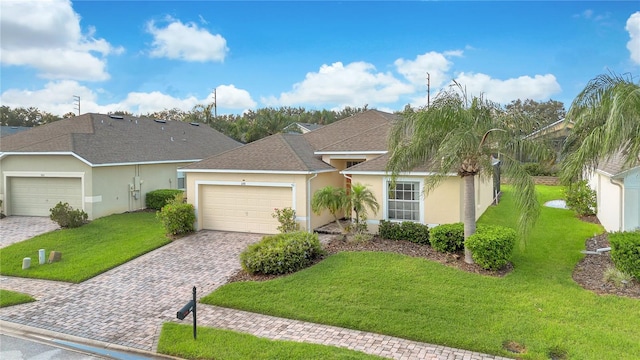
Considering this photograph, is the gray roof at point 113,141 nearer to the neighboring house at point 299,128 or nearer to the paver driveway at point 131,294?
the paver driveway at point 131,294

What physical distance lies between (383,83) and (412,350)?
30267mm

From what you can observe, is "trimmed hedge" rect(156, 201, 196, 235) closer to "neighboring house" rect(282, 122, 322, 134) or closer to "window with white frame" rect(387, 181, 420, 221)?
"window with white frame" rect(387, 181, 420, 221)

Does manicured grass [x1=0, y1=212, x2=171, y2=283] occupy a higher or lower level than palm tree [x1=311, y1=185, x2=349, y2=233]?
lower

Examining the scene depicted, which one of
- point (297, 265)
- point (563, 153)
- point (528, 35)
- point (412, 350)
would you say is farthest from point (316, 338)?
point (528, 35)

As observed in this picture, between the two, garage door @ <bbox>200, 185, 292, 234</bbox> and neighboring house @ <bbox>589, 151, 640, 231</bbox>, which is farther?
garage door @ <bbox>200, 185, 292, 234</bbox>

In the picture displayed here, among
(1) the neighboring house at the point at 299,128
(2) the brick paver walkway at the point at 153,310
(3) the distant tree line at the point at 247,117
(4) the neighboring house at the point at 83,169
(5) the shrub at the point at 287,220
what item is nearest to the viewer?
(2) the brick paver walkway at the point at 153,310

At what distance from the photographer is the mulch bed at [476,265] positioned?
8797 millimetres

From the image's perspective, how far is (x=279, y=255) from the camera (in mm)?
10266

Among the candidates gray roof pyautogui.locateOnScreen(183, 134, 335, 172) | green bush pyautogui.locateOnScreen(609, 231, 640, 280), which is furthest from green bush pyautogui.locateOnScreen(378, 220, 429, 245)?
green bush pyautogui.locateOnScreen(609, 231, 640, 280)

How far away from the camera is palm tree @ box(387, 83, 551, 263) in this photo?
31.0 feet

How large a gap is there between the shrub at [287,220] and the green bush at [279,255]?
3056mm

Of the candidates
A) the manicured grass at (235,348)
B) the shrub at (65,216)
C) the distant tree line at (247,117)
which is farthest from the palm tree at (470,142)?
the distant tree line at (247,117)

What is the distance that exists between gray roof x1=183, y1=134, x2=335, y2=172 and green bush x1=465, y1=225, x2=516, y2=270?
6549 mm

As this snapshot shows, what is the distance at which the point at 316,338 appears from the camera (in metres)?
7.05
